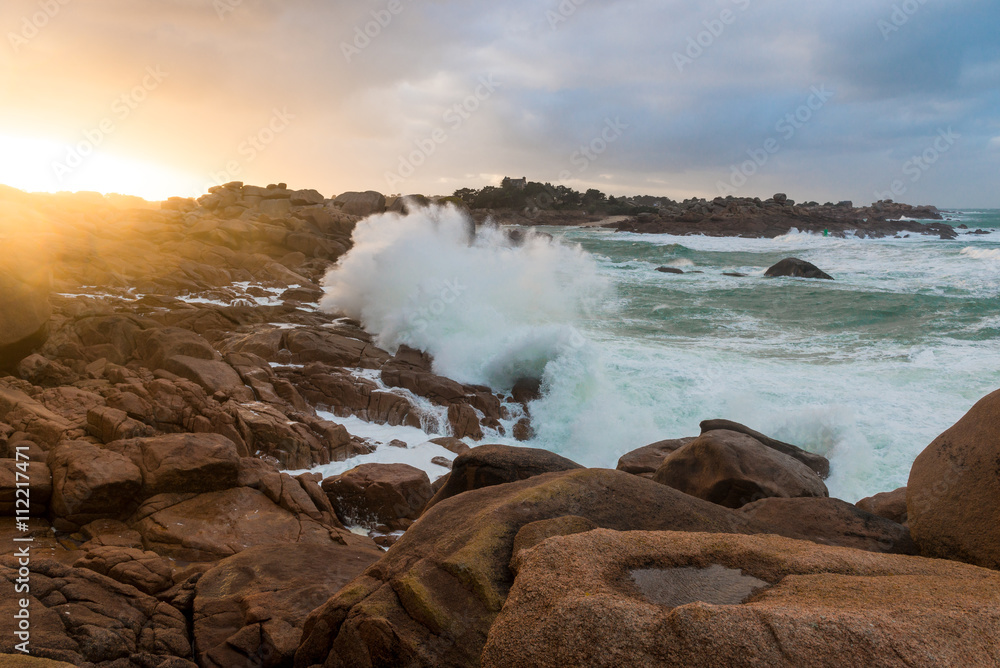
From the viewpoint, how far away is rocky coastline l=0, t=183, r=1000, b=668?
2.00m

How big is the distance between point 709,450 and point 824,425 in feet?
15.7

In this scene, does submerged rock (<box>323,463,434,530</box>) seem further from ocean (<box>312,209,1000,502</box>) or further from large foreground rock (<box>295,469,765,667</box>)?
large foreground rock (<box>295,469,765,667</box>)

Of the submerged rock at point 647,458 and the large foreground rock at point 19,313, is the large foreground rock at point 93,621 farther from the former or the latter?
the large foreground rock at point 19,313

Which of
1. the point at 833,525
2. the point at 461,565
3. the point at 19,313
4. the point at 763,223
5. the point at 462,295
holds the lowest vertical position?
the point at 833,525

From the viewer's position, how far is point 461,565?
109 inches

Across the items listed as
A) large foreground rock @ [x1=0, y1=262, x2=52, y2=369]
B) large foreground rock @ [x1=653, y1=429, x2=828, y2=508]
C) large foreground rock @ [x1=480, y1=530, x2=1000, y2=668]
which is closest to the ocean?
large foreground rock @ [x1=653, y1=429, x2=828, y2=508]

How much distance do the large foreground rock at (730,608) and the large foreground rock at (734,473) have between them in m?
2.69

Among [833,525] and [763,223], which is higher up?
[763,223]

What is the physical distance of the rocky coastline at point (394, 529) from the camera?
200 cm

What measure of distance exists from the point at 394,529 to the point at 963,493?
5037 mm

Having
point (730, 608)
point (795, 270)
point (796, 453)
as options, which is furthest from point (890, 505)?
point (795, 270)

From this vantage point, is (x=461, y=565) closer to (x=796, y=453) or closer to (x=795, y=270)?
(x=796, y=453)

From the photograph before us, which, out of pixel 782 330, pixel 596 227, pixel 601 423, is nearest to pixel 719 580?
pixel 601 423

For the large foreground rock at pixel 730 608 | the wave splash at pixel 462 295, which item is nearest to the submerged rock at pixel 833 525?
the large foreground rock at pixel 730 608
